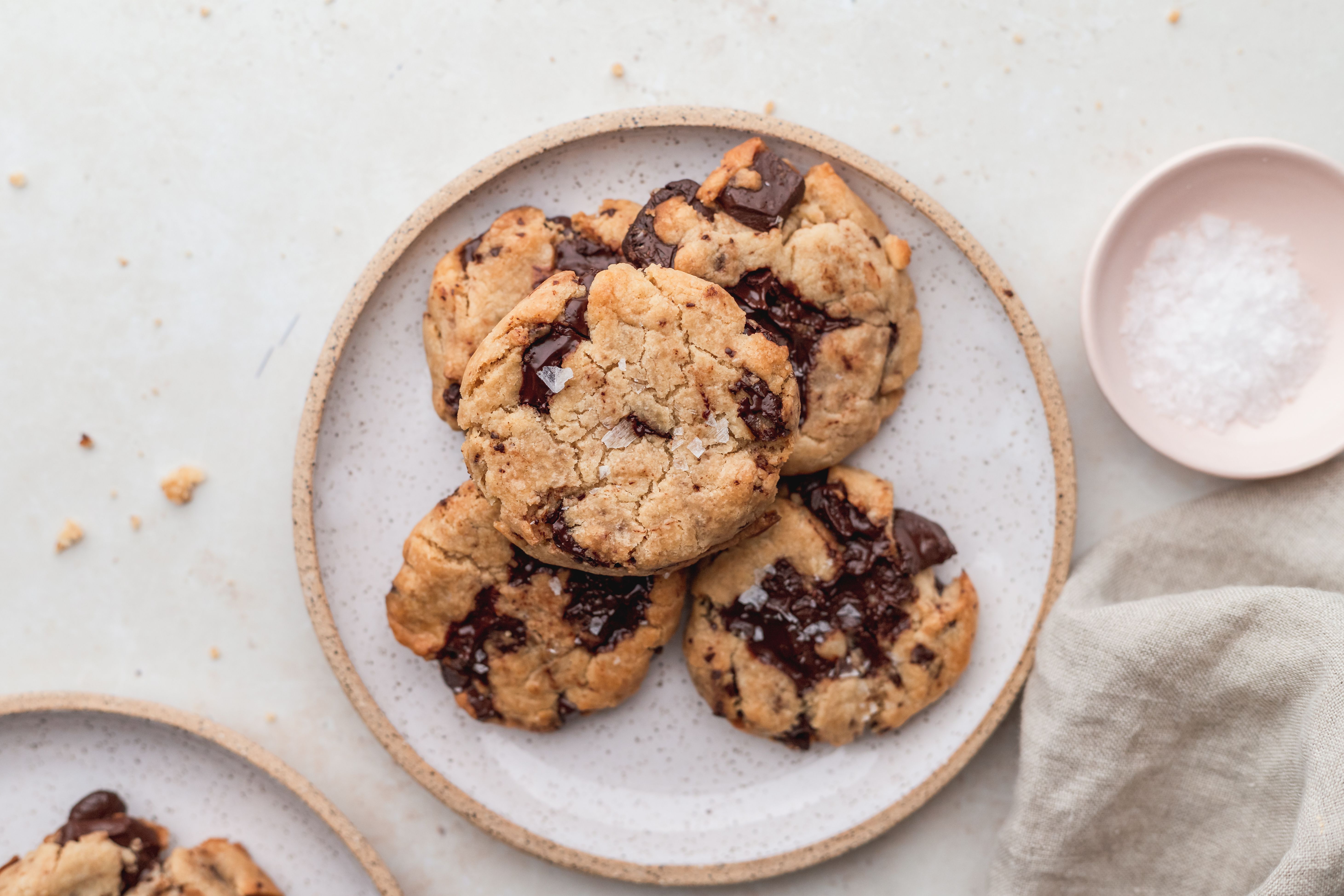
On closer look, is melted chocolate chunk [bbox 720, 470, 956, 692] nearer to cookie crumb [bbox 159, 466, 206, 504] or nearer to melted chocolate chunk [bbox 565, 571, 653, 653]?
melted chocolate chunk [bbox 565, 571, 653, 653]

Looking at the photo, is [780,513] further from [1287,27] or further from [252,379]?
[1287,27]

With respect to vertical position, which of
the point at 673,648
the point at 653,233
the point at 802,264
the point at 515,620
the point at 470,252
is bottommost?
the point at 673,648

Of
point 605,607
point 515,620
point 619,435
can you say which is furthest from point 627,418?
point 515,620

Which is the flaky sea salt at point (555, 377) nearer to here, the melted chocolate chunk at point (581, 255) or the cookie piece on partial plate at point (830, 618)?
the melted chocolate chunk at point (581, 255)

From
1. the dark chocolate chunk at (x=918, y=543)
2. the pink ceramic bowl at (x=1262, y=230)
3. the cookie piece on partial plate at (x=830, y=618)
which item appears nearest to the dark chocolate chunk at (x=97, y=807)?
the cookie piece on partial plate at (x=830, y=618)

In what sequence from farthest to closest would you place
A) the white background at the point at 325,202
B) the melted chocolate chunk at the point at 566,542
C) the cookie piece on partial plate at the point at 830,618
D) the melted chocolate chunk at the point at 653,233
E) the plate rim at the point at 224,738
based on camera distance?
the white background at the point at 325,202 < the plate rim at the point at 224,738 < the cookie piece on partial plate at the point at 830,618 < the melted chocolate chunk at the point at 653,233 < the melted chocolate chunk at the point at 566,542

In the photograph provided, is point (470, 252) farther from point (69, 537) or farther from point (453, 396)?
point (69, 537)

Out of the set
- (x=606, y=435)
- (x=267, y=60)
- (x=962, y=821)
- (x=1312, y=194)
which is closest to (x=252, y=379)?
(x=267, y=60)
